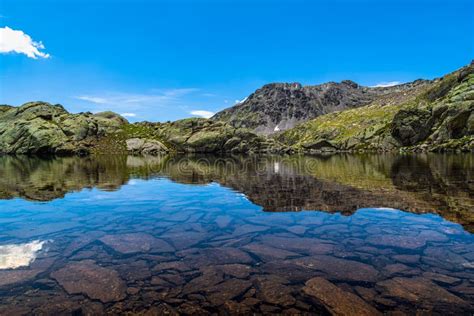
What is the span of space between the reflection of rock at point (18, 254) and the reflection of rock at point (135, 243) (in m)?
2.72

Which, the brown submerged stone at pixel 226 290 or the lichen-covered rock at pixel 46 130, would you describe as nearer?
the brown submerged stone at pixel 226 290

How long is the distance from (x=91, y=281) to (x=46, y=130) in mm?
146830

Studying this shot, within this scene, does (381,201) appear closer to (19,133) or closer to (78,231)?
(78,231)

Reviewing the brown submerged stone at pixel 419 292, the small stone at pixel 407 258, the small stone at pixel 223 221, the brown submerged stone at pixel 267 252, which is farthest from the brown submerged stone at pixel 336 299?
the small stone at pixel 223 221

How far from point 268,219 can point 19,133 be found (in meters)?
151

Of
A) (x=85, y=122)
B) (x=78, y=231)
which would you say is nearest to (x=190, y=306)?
(x=78, y=231)

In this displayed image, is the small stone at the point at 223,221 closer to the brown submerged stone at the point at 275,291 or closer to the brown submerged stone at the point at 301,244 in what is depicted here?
the brown submerged stone at the point at 301,244

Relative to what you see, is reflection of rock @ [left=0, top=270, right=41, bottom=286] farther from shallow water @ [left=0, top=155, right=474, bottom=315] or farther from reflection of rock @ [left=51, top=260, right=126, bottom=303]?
reflection of rock @ [left=51, top=260, right=126, bottom=303]

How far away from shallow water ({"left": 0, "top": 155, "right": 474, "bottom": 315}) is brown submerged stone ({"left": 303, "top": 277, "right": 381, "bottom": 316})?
0.05 metres

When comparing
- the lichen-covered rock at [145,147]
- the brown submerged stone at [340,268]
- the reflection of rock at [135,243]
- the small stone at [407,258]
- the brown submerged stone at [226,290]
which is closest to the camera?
the brown submerged stone at [226,290]

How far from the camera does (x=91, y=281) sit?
10773 mm

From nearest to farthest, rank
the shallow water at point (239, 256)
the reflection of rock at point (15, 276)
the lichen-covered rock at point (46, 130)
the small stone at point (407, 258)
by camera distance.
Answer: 1. the shallow water at point (239, 256)
2. the reflection of rock at point (15, 276)
3. the small stone at point (407, 258)
4. the lichen-covered rock at point (46, 130)

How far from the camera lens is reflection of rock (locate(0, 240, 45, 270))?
40.8ft

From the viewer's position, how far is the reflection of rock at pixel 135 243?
46.2 feet
